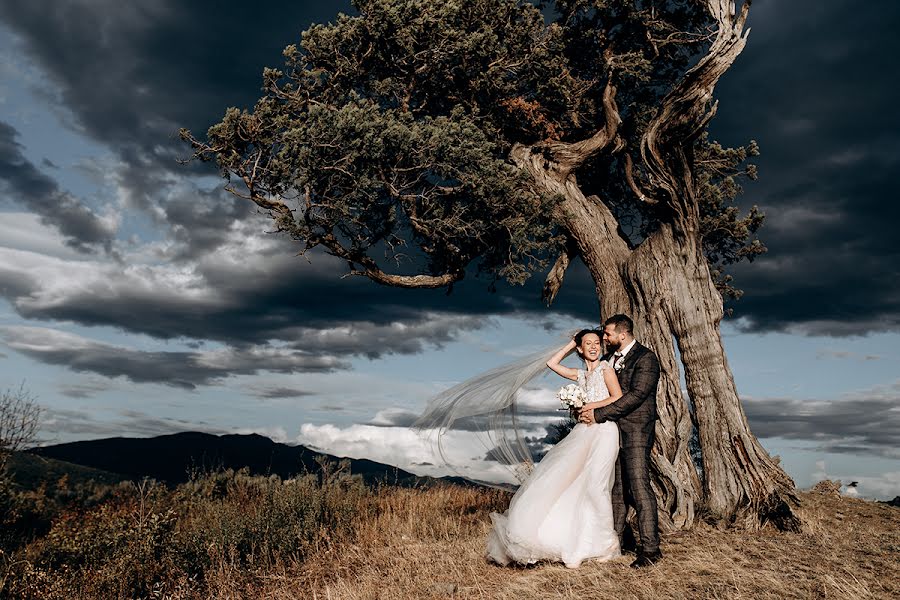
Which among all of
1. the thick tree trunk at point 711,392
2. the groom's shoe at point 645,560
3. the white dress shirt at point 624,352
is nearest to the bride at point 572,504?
the white dress shirt at point 624,352

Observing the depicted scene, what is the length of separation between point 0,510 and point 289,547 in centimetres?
705

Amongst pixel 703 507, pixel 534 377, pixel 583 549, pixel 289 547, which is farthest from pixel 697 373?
pixel 289 547

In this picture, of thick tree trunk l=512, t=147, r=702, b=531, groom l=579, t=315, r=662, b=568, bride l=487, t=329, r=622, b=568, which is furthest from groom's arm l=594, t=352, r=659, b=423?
thick tree trunk l=512, t=147, r=702, b=531

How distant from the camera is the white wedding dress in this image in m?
7.18

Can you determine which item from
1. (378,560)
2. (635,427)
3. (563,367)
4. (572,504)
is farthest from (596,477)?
(378,560)

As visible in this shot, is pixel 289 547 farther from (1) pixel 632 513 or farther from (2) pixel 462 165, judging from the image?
(2) pixel 462 165

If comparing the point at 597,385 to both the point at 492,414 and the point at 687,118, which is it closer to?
the point at 492,414

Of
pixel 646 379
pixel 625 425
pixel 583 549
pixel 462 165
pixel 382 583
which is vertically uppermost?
pixel 462 165

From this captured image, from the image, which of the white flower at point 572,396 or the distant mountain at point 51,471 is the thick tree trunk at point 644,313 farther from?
the distant mountain at point 51,471

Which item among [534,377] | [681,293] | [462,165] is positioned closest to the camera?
[534,377]

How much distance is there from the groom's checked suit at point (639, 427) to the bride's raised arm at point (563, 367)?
2.25 ft

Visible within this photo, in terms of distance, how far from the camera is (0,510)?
1223cm

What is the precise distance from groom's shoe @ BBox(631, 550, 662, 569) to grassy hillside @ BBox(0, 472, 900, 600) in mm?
120

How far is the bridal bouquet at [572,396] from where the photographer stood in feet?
25.4
